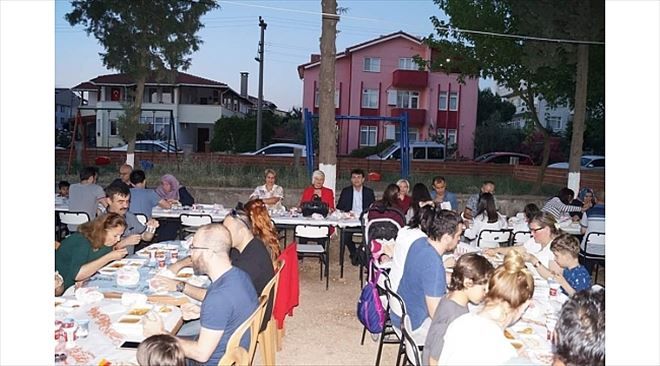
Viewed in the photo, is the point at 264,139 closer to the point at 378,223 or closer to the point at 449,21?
the point at 449,21

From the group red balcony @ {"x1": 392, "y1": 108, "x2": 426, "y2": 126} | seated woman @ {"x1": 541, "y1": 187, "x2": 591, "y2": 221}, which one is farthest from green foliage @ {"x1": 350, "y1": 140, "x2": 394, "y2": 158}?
seated woman @ {"x1": 541, "y1": 187, "x2": 591, "y2": 221}

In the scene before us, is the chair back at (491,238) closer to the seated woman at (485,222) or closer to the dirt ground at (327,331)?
the seated woman at (485,222)

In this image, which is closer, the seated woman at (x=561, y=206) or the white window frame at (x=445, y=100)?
the seated woman at (x=561, y=206)

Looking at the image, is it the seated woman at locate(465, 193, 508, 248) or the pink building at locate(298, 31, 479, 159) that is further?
the pink building at locate(298, 31, 479, 159)

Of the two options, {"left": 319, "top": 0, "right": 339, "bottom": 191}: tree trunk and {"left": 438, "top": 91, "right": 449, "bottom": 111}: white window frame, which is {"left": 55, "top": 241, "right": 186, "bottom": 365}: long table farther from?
{"left": 438, "top": 91, "right": 449, "bottom": 111}: white window frame

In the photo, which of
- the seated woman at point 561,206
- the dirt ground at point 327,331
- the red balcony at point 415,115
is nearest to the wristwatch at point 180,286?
the dirt ground at point 327,331

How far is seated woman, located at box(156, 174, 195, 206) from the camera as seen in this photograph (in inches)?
310

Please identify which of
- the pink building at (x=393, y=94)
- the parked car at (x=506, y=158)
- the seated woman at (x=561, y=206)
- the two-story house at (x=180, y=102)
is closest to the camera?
the seated woman at (x=561, y=206)

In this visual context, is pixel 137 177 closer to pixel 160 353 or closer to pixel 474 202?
pixel 474 202

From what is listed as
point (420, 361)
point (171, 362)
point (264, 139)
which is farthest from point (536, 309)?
point (264, 139)

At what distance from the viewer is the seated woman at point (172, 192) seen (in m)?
7.86

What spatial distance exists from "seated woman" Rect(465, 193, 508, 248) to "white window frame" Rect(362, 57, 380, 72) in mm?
24649

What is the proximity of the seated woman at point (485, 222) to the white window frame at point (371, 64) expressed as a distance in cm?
2465

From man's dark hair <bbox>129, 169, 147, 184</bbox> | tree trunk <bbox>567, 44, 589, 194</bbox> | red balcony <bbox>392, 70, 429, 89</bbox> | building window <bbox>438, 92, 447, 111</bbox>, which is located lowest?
man's dark hair <bbox>129, 169, 147, 184</bbox>
